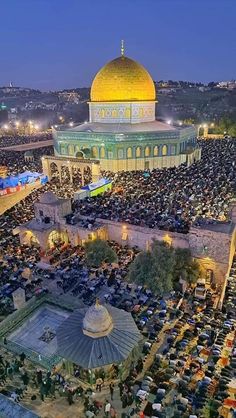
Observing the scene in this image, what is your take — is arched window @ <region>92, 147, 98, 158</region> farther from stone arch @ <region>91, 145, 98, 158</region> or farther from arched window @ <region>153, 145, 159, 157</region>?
arched window @ <region>153, 145, 159, 157</region>

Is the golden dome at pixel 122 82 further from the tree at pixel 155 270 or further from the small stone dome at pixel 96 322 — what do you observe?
the small stone dome at pixel 96 322

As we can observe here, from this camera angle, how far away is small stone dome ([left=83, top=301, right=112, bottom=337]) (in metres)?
13.1

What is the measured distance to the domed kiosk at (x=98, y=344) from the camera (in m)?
12.6

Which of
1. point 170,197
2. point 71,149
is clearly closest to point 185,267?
A: point 170,197

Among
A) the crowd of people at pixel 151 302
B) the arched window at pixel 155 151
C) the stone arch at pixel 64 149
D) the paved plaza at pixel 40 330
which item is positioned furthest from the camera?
the stone arch at pixel 64 149

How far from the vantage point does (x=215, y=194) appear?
28.7 metres

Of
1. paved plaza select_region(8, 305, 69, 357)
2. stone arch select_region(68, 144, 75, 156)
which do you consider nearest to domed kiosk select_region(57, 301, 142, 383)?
paved plaza select_region(8, 305, 69, 357)

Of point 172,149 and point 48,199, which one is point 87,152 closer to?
point 172,149

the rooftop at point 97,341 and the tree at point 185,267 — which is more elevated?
the rooftop at point 97,341

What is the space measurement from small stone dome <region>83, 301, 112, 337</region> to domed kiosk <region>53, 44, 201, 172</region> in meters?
27.6

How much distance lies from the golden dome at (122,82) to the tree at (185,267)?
27.3 meters

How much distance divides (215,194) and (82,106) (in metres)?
90.4

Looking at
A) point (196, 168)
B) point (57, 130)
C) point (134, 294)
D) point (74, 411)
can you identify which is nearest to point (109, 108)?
point (57, 130)

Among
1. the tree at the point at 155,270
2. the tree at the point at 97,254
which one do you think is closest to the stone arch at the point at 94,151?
the tree at the point at 97,254
